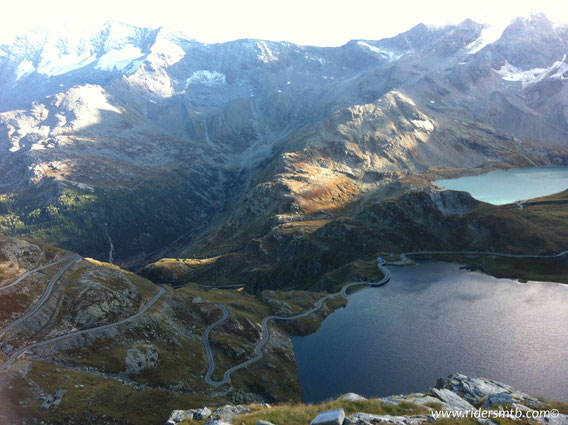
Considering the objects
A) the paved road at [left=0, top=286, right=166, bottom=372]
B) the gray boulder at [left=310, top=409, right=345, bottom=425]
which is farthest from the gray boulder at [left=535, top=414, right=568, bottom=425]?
the paved road at [left=0, top=286, right=166, bottom=372]

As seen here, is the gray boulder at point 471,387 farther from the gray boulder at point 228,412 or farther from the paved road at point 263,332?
the paved road at point 263,332

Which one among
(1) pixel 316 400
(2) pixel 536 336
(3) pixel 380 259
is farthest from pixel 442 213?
(1) pixel 316 400

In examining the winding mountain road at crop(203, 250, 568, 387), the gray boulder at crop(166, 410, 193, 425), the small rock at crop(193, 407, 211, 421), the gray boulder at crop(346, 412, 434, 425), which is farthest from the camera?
the winding mountain road at crop(203, 250, 568, 387)

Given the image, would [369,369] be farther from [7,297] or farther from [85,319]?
[7,297]

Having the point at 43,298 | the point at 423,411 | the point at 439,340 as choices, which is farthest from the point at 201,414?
the point at 439,340

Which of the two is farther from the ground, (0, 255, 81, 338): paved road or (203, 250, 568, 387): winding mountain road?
(0, 255, 81, 338): paved road

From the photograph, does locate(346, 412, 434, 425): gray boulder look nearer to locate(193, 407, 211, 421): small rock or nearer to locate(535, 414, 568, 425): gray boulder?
locate(535, 414, 568, 425): gray boulder

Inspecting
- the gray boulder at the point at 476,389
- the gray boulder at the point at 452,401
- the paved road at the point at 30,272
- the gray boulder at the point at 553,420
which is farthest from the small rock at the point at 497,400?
the paved road at the point at 30,272

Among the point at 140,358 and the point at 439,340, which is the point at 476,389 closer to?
the point at 439,340
